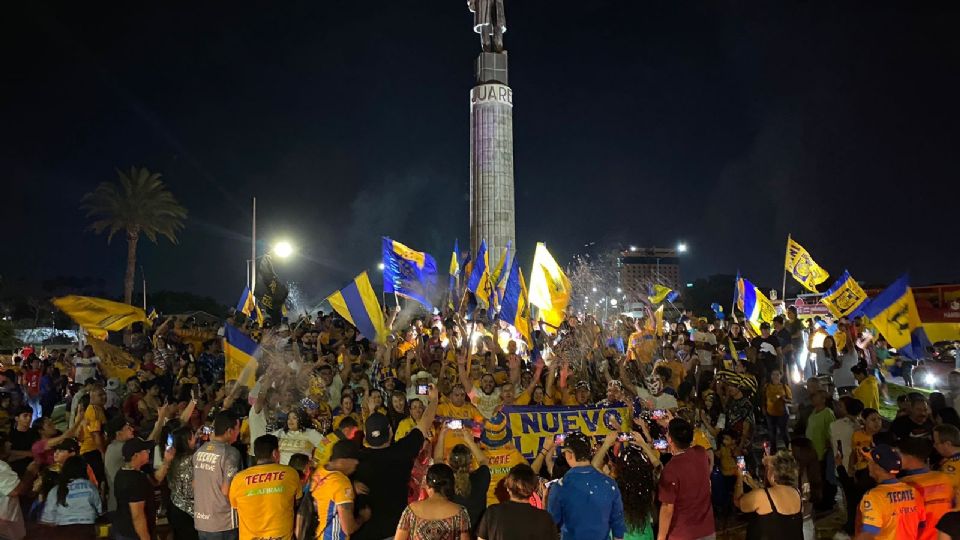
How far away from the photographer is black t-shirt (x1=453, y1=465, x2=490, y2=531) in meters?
5.33

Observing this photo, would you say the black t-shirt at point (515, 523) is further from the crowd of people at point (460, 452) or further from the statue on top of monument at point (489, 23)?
the statue on top of monument at point (489, 23)

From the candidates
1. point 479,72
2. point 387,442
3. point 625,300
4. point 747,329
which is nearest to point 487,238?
point 479,72

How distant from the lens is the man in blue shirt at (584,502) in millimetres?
4688

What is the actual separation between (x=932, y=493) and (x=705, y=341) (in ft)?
31.2

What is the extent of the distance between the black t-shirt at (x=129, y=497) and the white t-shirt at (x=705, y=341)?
31.6ft

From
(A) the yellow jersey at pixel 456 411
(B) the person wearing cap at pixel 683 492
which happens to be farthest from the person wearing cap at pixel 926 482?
(A) the yellow jersey at pixel 456 411

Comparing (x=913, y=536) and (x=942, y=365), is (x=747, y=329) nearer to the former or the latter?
(x=942, y=365)

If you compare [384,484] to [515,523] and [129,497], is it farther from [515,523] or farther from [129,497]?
[129,497]

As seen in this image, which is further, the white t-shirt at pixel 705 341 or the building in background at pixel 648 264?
the building in background at pixel 648 264

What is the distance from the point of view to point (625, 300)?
8019cm

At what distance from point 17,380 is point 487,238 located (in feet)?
70.5

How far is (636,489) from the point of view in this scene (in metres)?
5.40

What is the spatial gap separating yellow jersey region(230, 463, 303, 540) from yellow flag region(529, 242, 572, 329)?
12.2 meters

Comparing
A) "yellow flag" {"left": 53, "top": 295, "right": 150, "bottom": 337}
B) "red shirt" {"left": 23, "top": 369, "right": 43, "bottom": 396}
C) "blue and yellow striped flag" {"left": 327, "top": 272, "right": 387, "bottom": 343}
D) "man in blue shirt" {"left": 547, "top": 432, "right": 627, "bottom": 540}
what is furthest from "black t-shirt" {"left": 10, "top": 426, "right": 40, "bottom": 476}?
"man in blue shirt" {"left": 547, "top": 432, "right": 627, "bottom": 540}
